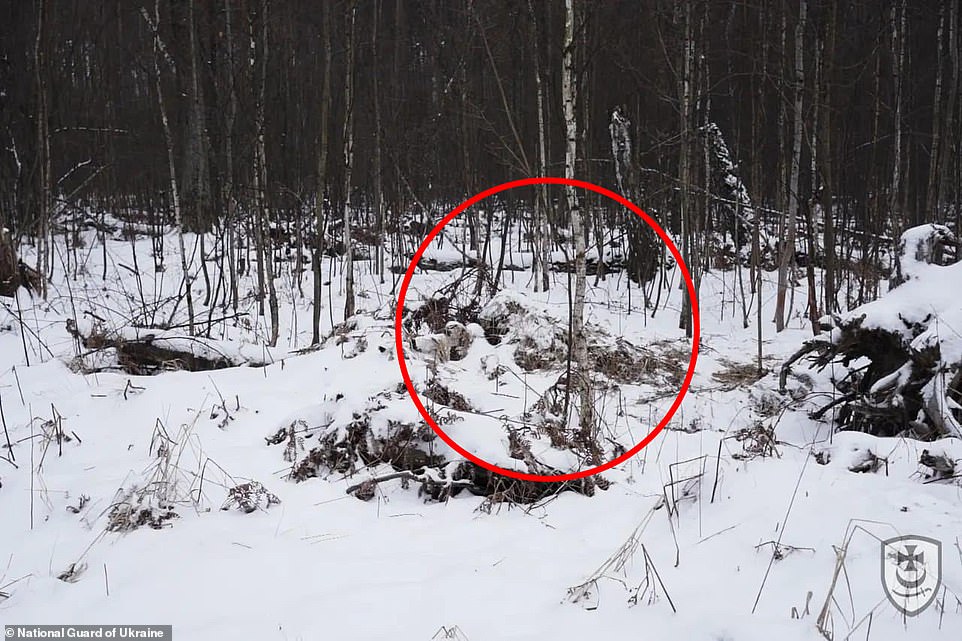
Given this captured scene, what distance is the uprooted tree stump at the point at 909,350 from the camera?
439cm

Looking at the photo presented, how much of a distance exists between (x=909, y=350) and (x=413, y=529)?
360cm

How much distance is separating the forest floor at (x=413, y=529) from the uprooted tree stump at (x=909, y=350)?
48 centimetres

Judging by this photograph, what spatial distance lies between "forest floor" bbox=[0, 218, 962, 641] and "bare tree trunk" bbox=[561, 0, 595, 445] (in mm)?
422

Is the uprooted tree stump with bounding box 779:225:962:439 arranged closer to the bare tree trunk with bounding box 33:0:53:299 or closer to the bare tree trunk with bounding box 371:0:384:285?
the bare tree trunk with bounding box 371:0:384:285

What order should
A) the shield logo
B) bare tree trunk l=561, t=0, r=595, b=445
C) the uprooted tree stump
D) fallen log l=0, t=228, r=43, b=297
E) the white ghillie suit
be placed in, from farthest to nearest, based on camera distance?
the white ghillie suit < fallen log l=0, t=228, r=43, b=297 < the uprooted tree stump < bare tree trunk l=561, t=0, r=595, b=445 < the shield logo

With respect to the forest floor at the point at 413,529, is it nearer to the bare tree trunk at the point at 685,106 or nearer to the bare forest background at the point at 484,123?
the bare forest background at the point at 484,123

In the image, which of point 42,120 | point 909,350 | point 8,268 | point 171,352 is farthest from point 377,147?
point 909,350

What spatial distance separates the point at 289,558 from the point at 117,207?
18235mm

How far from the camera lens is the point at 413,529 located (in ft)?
11.2

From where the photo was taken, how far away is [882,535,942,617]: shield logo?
237 centimetres

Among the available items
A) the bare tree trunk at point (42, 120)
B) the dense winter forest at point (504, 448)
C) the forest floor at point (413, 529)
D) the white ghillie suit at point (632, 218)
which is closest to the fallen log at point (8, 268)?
the dense winter forest at point (504, 448)

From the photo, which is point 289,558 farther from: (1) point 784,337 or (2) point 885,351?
(1) point 784,337

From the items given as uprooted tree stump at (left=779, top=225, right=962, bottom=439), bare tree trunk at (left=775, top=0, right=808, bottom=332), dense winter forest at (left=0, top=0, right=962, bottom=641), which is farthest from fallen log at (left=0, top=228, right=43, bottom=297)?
bare tree trunk at (left=775, top=0, right=808, bottom=332)

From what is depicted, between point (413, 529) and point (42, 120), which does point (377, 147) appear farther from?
point (413, 529)
